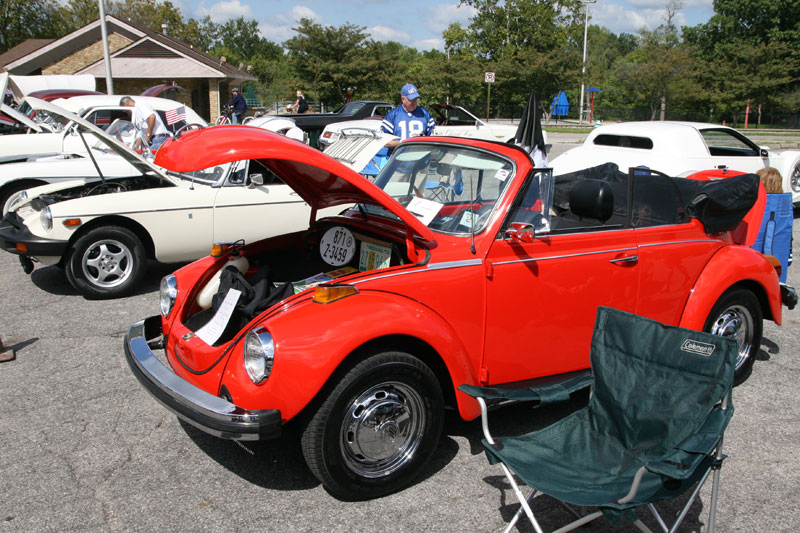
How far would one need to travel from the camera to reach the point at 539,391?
3.54 m

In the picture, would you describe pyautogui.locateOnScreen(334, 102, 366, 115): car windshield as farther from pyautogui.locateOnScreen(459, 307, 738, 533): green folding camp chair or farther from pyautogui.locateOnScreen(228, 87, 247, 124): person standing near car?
pyautogui.locateOnScreen(459, 307, 738, 533): green folding camp chair

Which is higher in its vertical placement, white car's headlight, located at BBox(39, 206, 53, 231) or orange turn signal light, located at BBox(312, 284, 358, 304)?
white car's headlight, located at BBox(39, 206, 53, 231)

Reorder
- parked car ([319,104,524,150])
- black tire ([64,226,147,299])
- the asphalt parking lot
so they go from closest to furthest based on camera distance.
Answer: the asphalt parking lot → black tire ([64,226,147,299]) → parked car ([319,104,524,150])

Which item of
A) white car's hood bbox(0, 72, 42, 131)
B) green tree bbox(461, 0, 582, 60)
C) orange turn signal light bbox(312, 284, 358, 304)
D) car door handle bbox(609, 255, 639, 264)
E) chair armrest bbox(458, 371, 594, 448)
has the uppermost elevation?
green tree bbox(461, 0, 582, 60)

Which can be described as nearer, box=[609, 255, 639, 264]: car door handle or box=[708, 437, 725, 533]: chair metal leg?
box=[708, 437, 725, 533]: chair metal leg

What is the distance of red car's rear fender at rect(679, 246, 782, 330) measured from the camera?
14.7ft

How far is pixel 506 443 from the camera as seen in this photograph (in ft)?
10.2

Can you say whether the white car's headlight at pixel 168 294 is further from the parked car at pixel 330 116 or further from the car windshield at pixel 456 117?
the car windshield at pixel 456 117

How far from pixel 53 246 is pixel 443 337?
4.99m

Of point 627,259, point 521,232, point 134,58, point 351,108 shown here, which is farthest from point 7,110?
point 134,58

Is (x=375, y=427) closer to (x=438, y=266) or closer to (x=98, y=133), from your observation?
(x=438, y=266)

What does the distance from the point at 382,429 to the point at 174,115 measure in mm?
12848

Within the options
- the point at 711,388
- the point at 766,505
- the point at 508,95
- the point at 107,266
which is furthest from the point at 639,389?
the point at 508,95

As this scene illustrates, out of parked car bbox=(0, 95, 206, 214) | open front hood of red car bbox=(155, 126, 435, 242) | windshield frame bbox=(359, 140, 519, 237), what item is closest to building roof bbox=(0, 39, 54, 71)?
parked car bbox=(0, 95, 206, 214)
